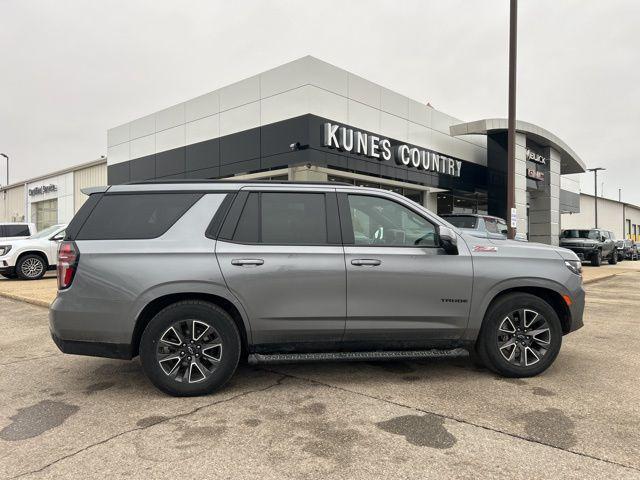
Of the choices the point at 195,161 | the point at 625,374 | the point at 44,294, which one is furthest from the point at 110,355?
the point at 195,161

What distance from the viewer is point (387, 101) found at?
648 inches

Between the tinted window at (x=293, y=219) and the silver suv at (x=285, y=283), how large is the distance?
10mm

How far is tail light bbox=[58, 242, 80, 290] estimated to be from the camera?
374cm

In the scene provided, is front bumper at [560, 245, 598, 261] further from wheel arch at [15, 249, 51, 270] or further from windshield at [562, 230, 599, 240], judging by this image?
wheel arch at [15, 249, 51, 270]

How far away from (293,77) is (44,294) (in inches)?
358

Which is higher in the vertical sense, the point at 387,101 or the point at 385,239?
the point at 387,101

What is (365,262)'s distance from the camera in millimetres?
4004

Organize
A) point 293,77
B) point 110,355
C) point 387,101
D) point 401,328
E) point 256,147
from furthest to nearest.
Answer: point 387,101 → point 256,147 → point 293,77 → point 401,328 → point 110,355

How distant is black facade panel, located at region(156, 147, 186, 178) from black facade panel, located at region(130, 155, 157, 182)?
0.38 metres

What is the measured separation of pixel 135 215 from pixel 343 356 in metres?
2.18

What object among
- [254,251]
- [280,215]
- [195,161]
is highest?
[195,161]

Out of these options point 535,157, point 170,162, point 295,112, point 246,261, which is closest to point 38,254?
point 170,162

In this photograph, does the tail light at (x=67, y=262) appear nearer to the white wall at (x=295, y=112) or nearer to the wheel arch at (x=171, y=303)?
the wheel arch at (x=171, y=303)

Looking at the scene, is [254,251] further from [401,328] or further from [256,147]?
[256,147]
